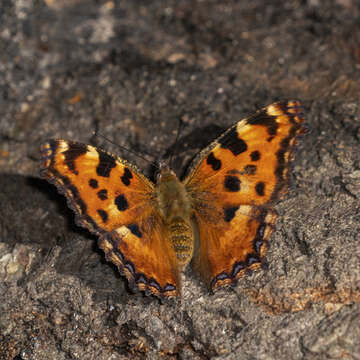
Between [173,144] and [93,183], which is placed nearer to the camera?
[93,183]

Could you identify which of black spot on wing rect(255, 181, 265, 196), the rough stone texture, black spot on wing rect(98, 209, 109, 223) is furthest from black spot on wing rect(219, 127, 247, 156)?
black spot on wing rect(98, 209, 109, 223)

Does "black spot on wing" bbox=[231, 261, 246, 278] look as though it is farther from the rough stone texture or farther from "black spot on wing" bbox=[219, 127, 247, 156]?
"black spot on wing" bbox=[219, 127, 247, 156]

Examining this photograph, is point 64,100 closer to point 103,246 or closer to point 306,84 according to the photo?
point 103,246

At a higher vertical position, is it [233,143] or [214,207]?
[233,143]

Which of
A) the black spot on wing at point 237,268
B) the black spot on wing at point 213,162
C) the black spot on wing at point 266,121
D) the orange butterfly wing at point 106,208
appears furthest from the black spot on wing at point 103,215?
the black spot on wing at point 266,121

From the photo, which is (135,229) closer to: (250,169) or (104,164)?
(104,164)

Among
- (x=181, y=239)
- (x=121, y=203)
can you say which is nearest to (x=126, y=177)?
(x=121, y=203)
